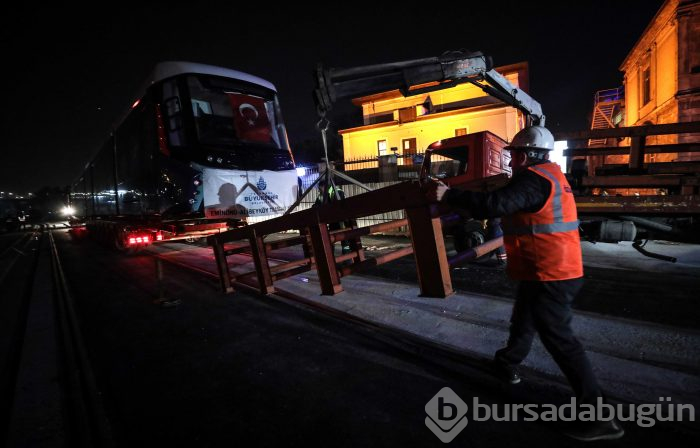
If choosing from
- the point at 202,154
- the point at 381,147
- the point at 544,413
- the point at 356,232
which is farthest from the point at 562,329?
the point at 381,147

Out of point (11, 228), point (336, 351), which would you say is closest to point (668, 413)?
point (336, 351)

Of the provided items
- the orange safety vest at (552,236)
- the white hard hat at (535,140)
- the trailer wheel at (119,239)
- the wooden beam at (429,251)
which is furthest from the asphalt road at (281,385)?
the trailer wheel at (119,239)

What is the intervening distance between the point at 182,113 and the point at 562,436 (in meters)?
6.67

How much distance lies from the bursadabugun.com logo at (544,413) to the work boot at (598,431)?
0.03m

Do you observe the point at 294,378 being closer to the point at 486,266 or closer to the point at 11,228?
the point at 486,266

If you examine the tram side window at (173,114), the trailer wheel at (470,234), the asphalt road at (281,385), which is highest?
the tram side window at (173,114)

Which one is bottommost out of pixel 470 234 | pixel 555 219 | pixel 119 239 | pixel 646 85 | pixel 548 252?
pixel 470 234

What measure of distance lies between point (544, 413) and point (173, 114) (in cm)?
666

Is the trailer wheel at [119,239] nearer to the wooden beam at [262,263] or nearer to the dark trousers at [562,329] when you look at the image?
the wooden beam at [262,263]

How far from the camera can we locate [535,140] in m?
2.25

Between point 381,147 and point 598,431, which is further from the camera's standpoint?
point 381,147

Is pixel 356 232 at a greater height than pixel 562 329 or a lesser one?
greater

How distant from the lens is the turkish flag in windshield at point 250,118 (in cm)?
668

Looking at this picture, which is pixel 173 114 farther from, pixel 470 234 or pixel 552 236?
pixel 552 236
